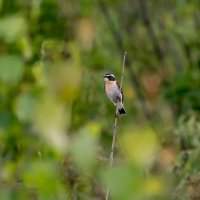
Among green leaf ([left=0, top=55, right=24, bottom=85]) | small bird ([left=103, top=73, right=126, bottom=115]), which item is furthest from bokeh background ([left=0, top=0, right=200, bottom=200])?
small bird ([left=103, top=73, right=126, bottom=115])

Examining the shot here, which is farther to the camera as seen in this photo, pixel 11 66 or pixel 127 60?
pixel 127 60

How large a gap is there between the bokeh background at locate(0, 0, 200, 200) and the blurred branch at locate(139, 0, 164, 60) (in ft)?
0.05

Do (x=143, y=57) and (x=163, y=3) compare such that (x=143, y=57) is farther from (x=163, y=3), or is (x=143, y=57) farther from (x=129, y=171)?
(x=129, y=171)

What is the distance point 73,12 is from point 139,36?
1.72 m

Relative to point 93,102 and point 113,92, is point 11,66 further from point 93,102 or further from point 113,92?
point 93,102

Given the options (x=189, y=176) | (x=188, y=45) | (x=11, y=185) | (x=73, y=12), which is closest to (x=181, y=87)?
(x=188, y=45)

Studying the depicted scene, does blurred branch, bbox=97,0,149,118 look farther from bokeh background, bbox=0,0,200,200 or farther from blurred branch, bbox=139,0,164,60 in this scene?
blurred branch, bbox=139,0,164,60

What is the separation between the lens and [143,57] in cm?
963

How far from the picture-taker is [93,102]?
653 centimetres

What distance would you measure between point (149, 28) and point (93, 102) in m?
2.97

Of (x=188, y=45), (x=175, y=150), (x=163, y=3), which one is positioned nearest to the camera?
(x=175, y=150)

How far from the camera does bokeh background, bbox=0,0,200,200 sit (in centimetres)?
151

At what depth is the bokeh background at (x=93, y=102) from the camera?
1.51 m

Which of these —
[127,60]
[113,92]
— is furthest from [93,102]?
[113,92]
